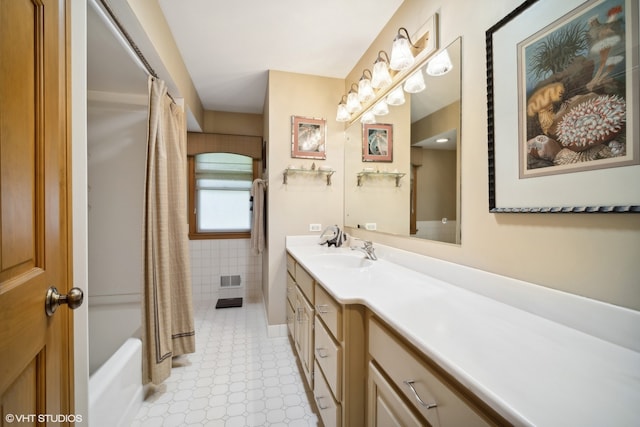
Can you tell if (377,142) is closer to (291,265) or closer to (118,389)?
(291,265)

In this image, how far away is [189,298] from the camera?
6.17ft

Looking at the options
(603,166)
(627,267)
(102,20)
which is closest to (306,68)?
(102,20)

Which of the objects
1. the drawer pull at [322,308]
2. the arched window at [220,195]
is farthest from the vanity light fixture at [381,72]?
the arched window at [220,195]

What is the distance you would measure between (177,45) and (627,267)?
8.80ft

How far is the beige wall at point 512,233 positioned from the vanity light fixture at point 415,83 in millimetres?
181

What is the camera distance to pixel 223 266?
3.16m

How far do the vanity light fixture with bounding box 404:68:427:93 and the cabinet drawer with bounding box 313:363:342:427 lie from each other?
1.60 meters

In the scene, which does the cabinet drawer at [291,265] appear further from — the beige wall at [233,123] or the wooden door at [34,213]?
the beige wall at [233,123]

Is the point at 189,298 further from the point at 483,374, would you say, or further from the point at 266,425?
the point at 483,374

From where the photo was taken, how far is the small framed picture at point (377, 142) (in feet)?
5.69

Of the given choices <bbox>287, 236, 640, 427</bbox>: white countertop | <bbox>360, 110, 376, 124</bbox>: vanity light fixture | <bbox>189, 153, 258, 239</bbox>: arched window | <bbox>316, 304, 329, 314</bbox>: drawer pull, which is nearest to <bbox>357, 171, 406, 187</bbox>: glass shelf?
<bbox>360, 110, 376, 124</bbox>: vanity light fixture

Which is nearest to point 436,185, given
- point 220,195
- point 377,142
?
point 377,142

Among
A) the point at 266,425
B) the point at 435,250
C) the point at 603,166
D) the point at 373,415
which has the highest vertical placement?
the point at 603,166

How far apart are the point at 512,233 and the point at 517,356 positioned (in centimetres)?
47
